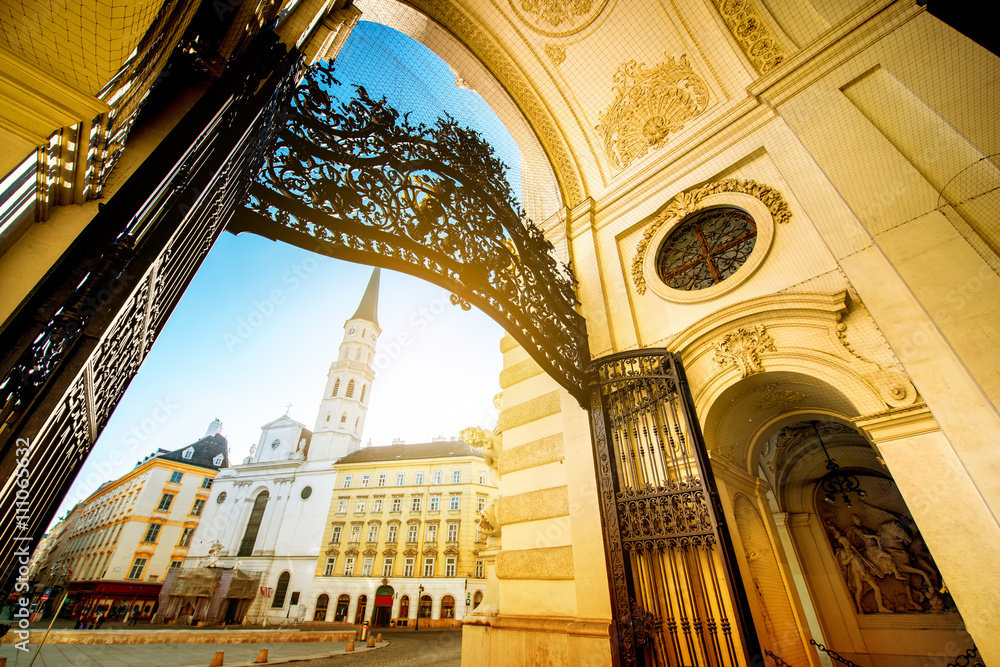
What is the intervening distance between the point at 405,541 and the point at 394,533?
1.12m

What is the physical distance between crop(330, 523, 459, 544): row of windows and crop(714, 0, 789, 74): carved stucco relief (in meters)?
28.4

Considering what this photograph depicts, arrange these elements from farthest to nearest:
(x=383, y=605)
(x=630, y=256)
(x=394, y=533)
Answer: (x=394, y=533), (x=383, y=605), (x=630, y=256)

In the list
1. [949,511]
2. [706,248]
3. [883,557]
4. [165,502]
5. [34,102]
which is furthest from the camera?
[165,502]

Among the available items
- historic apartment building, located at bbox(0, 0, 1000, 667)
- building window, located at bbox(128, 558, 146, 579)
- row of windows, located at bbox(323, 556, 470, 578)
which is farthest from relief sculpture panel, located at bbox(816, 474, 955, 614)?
building window, located at bbox(128, 558, 146, 579)

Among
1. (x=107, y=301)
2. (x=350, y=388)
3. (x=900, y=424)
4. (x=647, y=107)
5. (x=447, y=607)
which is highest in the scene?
(x=350, y=388)

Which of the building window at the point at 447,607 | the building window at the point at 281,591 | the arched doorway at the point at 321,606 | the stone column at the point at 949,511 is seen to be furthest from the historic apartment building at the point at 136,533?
the stone column at the point at 949,511

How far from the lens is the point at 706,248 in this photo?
503 centimetres

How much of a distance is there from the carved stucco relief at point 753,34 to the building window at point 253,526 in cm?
4000

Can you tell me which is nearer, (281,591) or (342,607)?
(342,607)

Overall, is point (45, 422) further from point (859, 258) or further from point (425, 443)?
point (425, 443)

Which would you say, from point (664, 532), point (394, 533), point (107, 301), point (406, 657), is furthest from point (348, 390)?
point (107, 301)

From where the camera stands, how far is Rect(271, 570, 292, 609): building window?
28828 mm

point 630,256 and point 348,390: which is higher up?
point 348,390

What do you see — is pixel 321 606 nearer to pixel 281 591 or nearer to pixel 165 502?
pixel 281 591
